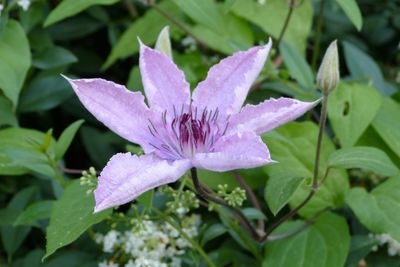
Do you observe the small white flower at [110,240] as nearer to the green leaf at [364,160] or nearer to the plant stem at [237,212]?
the plant stem at [237,212]

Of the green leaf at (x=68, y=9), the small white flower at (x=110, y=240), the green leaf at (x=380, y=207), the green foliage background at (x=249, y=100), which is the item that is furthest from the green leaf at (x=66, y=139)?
the green leaf at (x=380, y=207)

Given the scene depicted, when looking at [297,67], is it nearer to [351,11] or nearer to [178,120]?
[351,11]

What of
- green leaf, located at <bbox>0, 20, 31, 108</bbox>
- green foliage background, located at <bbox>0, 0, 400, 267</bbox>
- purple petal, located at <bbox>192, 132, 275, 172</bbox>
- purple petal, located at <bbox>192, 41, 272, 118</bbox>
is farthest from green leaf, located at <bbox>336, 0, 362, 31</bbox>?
green leaf, located at <bbox>0, 20, 31, 108</bbox>

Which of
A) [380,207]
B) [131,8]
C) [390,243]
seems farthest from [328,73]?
[131,8]

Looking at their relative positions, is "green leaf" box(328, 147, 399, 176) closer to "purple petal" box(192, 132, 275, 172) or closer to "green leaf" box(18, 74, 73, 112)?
"purple petal" box(192, 132, 275, 172)

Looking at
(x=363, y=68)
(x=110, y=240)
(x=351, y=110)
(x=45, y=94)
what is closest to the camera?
(x=110, y=240)

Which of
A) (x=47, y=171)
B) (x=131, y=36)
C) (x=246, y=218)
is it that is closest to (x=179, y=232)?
(x=246, y=218)

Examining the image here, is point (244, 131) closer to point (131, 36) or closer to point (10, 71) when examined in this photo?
point (10, 71)
